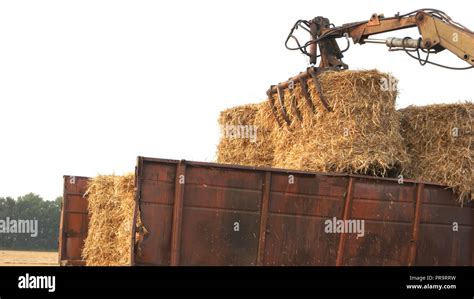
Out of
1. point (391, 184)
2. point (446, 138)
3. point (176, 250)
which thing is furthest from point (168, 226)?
point (446, 138)

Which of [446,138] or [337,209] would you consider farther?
[446,138]

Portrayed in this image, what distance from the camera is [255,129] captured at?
11438 millimetres

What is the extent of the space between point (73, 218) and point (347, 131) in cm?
594

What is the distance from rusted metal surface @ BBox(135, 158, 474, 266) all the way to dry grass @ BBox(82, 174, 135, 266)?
195cm

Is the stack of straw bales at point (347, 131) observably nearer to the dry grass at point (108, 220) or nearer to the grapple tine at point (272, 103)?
the grapple tine at point (272, 103)

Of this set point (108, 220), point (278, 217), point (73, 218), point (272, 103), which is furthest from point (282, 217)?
point (73, 218)

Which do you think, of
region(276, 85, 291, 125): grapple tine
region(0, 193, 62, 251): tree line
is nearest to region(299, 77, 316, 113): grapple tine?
region(276, 85, 291, 125): grapple tine

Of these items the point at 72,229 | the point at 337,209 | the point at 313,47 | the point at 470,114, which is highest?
the point at 313,47

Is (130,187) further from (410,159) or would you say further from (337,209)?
(410,159)

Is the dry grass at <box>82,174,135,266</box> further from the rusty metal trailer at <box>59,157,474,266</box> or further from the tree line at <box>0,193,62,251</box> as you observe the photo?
the tree line at <box>0,193,62,251</box>

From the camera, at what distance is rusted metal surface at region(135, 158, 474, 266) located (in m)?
7.85

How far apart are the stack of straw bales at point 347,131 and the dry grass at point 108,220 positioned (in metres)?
2.48
